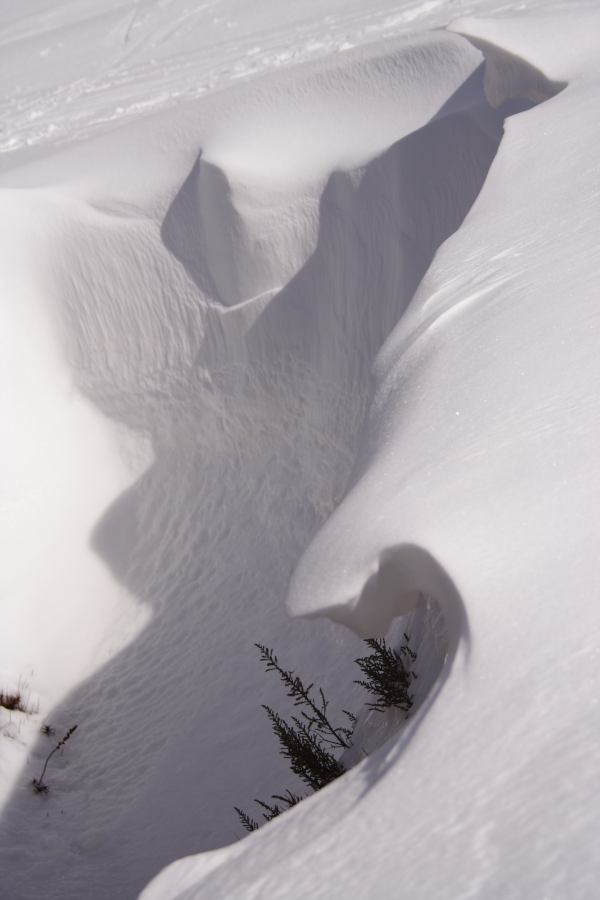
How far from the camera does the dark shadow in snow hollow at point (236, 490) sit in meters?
3.96

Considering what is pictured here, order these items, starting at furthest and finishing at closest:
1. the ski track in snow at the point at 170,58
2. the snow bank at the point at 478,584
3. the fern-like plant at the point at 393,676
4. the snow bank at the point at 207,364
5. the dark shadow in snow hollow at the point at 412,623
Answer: the ski track in snow at the point at 170,58, the snow bank at the point at 207,364, the fern-like plant at the point at 393,676, the dark shadow in snow hollow at the point at 412,623, the snow bank at the point at 478,584

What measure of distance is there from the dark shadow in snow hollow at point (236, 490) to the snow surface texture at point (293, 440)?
0.05ft

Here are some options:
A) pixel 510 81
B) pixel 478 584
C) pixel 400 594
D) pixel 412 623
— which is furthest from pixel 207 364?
pixel 478 584

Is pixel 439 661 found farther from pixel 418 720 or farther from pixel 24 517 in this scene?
pixel 24 517

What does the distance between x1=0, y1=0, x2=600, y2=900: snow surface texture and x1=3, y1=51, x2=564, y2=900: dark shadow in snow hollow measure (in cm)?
1

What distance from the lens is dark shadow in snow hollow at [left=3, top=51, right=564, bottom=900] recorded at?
3.96m

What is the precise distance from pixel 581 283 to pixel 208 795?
2.43 meters

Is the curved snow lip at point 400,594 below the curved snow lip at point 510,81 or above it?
below

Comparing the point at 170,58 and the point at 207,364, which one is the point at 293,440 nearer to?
the point at 207,364

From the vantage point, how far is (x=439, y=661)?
2.20 metres

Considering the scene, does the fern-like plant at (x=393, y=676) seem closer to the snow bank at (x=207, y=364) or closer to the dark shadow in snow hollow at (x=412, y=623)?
the dark shadow in snow hollow at (x=412, y=623)

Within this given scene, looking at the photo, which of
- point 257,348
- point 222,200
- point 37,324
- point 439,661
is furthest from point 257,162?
point 439,661

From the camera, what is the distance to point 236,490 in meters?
5.06

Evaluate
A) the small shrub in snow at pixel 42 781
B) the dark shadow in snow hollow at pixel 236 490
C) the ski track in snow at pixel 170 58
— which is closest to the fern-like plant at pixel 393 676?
the dark shadow in snow hollow at pixel 236 490
